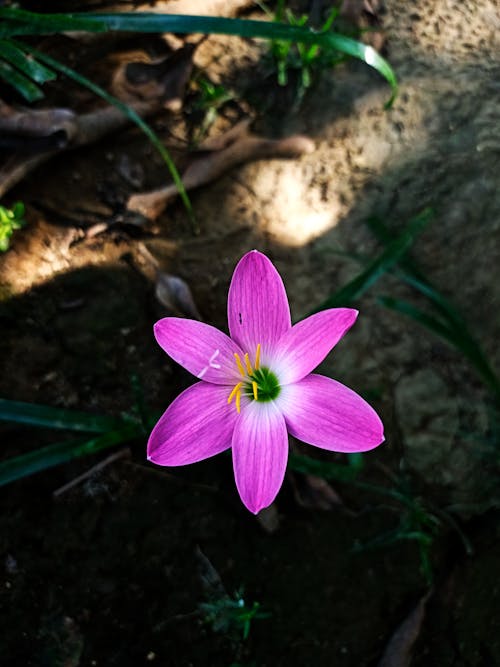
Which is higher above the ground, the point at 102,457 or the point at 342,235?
the point at 342,235

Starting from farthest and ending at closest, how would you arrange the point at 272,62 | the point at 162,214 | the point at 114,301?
the point at 272,62
the point at 162,214
the point at 114,301

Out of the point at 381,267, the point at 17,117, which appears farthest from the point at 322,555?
the point at 17,117

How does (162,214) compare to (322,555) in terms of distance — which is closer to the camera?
(322,555)

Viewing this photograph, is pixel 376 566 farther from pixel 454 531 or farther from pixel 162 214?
pixel 162 214

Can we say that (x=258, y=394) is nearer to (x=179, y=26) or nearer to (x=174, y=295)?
(x=174, y=295)

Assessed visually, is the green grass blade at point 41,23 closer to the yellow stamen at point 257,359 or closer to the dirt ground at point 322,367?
the dirt ground at point 322,367

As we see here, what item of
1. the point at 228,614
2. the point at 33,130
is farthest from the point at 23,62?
the point at 228,614
